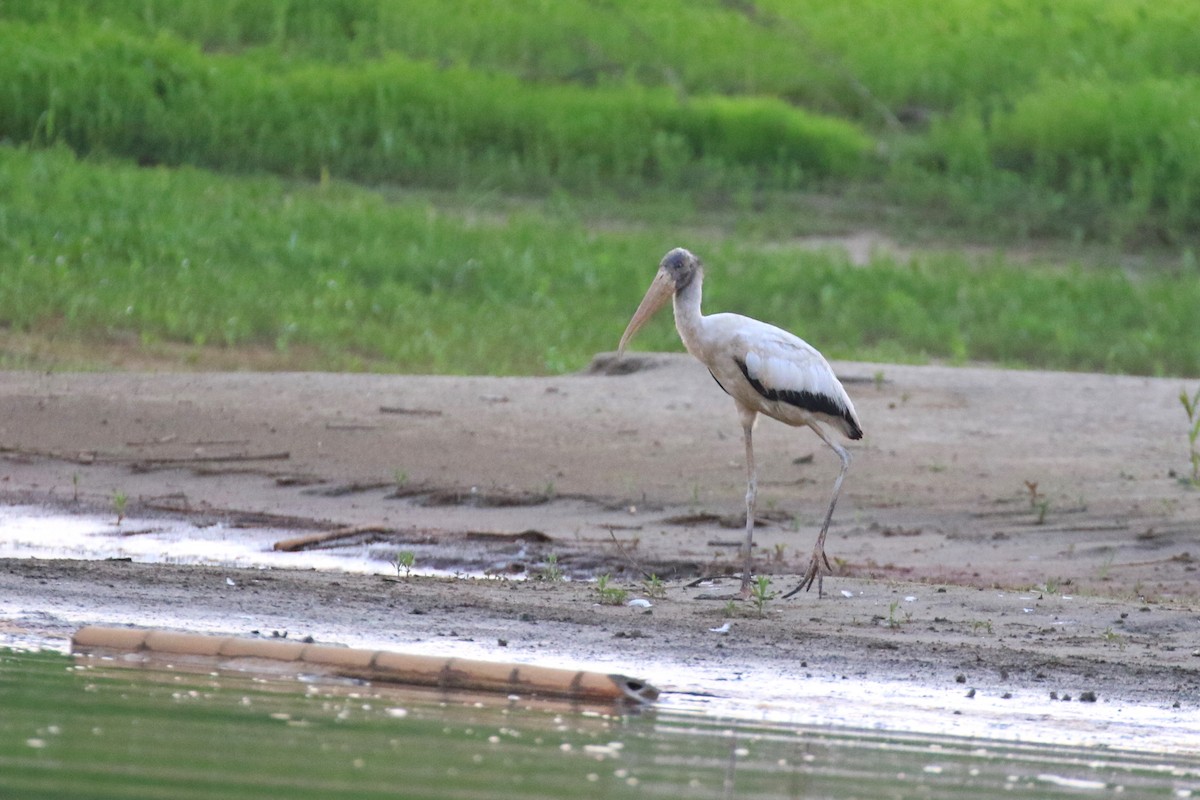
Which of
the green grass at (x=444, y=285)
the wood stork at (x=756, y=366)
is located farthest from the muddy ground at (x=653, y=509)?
the green grass at (x=444, y=285)

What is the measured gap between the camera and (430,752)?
403 centimetres

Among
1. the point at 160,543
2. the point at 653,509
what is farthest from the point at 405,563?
the point at 653,509

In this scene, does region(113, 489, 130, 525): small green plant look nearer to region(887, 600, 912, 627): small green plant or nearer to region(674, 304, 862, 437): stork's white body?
region(674, 304, 862, 437): stork's white body

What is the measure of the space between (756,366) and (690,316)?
36 cm

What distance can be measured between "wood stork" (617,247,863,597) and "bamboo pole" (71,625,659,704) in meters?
2.39

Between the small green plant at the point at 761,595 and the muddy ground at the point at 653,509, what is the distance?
0.15 ft

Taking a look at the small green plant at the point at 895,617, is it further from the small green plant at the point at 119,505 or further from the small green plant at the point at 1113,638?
the small green plant at the point at 119,505

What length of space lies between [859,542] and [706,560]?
0.86 meters

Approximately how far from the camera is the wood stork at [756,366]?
7273 millimetres

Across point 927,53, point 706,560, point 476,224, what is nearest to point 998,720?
point 706,560

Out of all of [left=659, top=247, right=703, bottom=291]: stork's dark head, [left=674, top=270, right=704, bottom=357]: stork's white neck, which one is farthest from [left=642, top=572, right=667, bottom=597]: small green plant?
[left=659, top=247, right=703, bottom=291]: stork's dark head

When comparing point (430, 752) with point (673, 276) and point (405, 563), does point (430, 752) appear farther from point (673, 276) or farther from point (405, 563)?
point (673, 276)

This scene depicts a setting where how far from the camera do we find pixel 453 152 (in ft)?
57.2

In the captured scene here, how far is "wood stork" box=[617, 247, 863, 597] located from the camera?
7273mm
